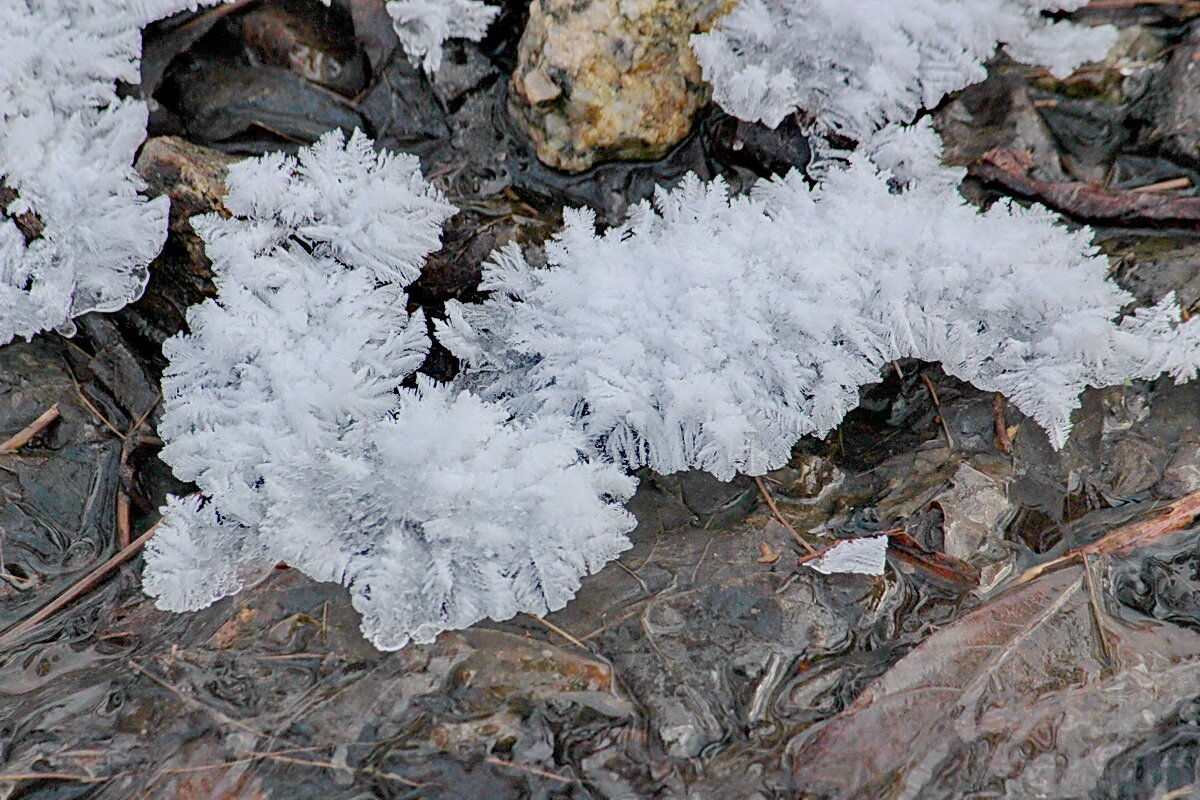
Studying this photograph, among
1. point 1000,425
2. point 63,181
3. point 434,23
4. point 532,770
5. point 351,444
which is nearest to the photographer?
point 532,770

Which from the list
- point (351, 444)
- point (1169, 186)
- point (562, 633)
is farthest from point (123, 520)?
point (1169, 186)

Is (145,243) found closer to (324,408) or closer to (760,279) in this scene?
(324,408)

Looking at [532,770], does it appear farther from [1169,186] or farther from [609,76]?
[1169,186]

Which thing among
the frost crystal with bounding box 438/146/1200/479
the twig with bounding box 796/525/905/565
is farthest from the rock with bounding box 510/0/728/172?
the twig with bounding box 796/525/905/565

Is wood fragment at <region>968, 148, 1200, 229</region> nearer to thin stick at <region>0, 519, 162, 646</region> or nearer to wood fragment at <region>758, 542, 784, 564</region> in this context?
wood fragment at <region>758, 542, 784, 564</region>

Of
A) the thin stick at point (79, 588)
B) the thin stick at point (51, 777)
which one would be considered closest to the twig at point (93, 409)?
the thin stick at point (79, 588)

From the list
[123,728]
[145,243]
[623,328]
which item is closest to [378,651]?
[123,728]

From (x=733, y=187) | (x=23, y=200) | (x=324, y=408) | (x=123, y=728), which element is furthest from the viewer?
(x=733, y=187)
